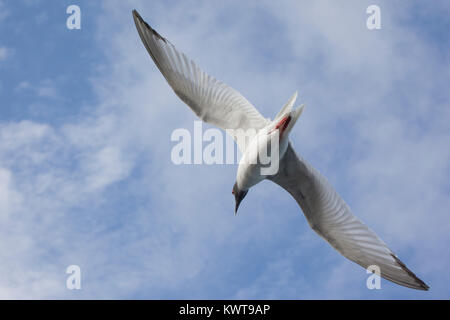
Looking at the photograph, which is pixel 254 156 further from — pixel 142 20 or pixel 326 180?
pixel 142 20

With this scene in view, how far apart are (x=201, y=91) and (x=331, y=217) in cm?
446

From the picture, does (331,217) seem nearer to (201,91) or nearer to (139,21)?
(201,91)

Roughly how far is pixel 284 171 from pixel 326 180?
1.03 metres

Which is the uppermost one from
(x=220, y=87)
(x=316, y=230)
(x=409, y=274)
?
(x=220, y=87)

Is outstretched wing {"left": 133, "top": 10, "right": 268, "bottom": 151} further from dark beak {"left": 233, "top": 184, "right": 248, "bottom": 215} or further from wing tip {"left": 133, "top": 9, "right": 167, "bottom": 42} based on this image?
dark beak {"left": 233, "top": 184, "right": 248, "bottom": 215}

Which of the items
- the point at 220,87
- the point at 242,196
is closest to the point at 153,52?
the point at 220,87

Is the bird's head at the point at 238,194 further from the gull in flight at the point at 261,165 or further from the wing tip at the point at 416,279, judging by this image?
the wing tip at the point at 416,279

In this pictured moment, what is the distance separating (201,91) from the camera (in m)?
11.5

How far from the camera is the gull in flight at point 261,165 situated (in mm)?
10883

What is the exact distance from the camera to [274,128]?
10320mm

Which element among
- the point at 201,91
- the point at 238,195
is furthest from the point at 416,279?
the point at 201,91

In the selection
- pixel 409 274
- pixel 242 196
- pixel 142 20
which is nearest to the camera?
pixel 409 274

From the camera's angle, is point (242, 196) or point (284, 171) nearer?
point (284, 171)

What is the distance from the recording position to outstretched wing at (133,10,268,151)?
36.8ft
